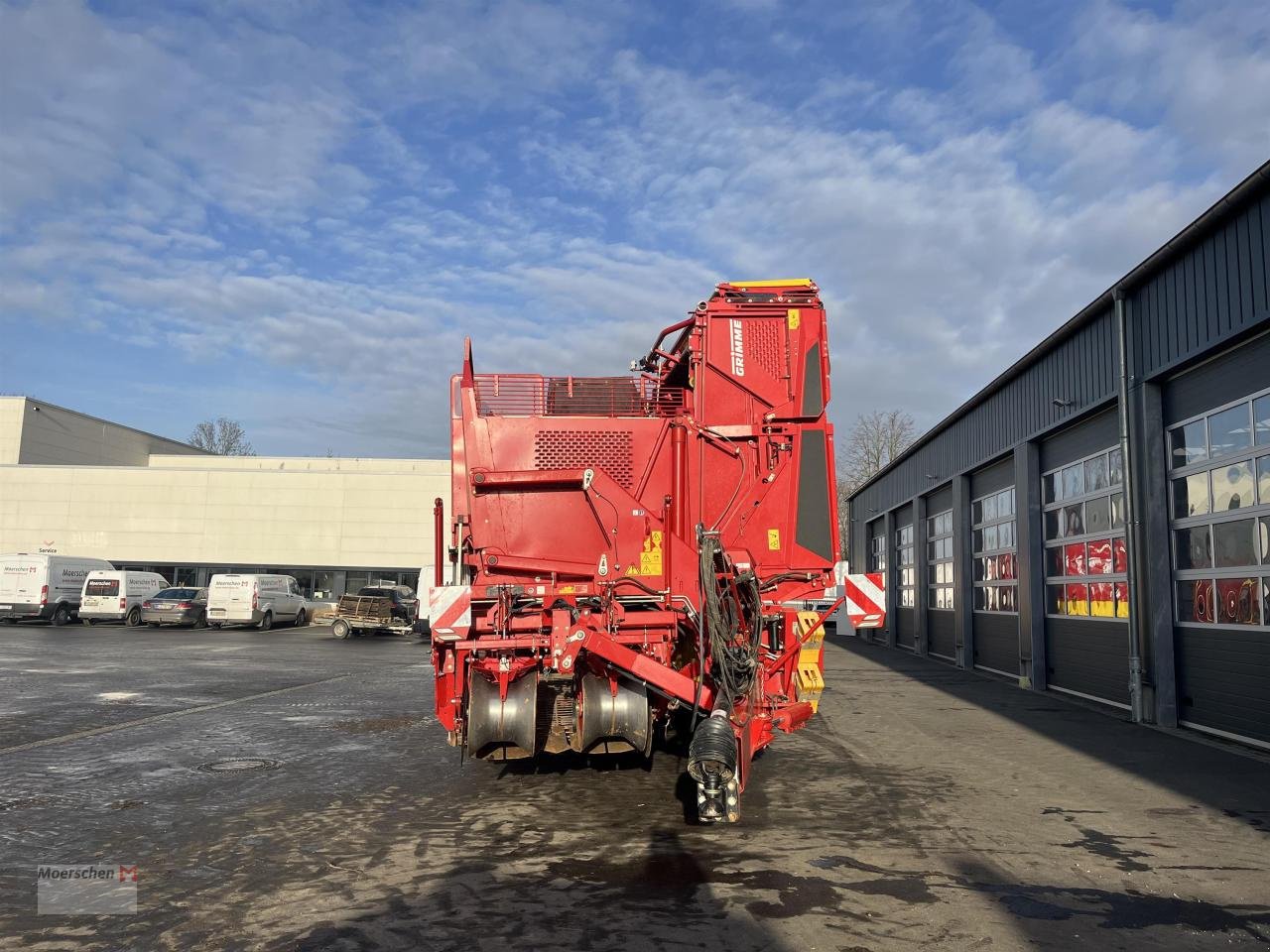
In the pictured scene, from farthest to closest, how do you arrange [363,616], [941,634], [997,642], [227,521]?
1. [227,521]
2. [363,616]
3. [941,634]
4. [997,642]

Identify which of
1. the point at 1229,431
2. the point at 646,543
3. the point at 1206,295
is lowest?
the point at 646,543

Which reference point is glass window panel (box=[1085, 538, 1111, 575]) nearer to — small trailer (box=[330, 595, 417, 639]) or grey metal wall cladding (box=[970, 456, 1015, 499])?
grey metal wall cladding (box=[970, 456, 1015, 499])

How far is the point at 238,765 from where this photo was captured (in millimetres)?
8602

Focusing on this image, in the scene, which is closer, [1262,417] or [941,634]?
[1262,417]

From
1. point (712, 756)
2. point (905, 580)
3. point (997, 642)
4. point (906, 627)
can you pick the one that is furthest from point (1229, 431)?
point (905, 580)

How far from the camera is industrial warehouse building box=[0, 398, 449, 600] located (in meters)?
48.4

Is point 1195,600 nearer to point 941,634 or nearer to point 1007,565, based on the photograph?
point 1007,565

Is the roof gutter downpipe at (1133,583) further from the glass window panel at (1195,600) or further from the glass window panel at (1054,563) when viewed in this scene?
the glass window panel at (1054,563)

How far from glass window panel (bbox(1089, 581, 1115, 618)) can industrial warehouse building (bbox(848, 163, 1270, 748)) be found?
1.6 inches

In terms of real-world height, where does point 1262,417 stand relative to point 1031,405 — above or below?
below

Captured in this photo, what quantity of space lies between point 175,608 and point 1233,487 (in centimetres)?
3226

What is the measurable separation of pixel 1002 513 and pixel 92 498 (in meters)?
46.3

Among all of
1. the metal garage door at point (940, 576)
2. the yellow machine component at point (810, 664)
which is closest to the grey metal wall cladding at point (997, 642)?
the metal garage door at point (940, 576)

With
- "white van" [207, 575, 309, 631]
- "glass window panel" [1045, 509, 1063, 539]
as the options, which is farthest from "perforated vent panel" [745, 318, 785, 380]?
"white van" [207, 575, 309, 631]
